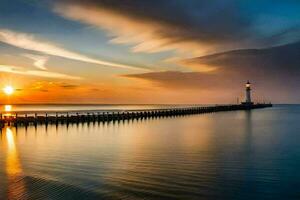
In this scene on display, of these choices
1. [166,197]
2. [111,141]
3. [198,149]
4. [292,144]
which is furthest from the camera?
[111,141]

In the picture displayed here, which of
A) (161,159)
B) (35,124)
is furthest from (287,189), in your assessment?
(35,124)

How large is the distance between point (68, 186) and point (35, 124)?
37411mm

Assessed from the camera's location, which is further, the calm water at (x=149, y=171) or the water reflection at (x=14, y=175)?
the calm water at (x=149, y=171)

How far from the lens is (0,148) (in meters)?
28.6

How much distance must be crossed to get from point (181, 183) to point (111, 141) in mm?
18165

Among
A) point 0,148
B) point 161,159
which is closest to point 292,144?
point 161,159

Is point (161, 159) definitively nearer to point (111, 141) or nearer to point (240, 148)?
point (240, 148)

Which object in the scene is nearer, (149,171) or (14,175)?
(14,175)

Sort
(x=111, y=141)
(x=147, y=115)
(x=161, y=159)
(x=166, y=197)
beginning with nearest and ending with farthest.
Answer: (x=166, y=197)
(x=161, y=159)
(x=111, y=141)
(x=147, y=115)

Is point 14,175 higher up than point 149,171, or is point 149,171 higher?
point 14,175

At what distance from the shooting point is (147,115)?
77.8 meters

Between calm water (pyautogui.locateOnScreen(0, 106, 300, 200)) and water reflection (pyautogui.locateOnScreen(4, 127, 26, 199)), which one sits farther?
calm water (pyautogui.locateOnScreen(0, 106, 300, 200))

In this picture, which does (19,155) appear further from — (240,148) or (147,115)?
(147,115)

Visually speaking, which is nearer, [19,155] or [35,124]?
[19,155]
